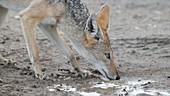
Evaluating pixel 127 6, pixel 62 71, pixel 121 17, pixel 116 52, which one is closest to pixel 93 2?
pixel 127 6

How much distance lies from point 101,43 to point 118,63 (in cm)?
110

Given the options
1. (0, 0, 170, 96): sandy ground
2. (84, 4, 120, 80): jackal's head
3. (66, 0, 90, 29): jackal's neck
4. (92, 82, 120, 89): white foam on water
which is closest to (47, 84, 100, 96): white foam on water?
(0, 0, 170, 96): sandy ground

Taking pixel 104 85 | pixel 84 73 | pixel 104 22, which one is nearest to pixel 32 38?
pixel 84 73

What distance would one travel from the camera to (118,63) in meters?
8.88

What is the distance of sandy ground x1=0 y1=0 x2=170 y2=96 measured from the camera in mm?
7230

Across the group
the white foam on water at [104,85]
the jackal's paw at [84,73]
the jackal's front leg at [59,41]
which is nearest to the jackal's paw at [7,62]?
the jackal's front leg at [59,41]

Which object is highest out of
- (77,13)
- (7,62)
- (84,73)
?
(77,13)

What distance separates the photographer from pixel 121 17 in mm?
13656

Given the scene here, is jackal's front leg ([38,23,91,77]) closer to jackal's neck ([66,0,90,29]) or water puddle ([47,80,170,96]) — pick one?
jackal's neck ([66,0,90,29])

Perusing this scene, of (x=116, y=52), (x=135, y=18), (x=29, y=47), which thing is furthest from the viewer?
(x=135, y=18)

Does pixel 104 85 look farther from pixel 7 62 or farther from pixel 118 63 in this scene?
pixel 7 62

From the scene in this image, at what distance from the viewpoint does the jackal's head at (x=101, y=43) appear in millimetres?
7766

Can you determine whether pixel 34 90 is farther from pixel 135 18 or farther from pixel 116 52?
pixel 135 18

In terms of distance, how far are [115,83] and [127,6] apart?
26.1ft
